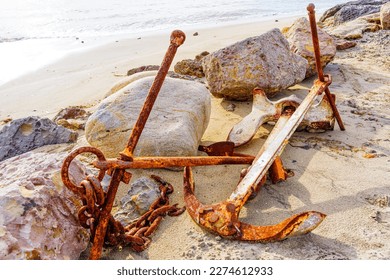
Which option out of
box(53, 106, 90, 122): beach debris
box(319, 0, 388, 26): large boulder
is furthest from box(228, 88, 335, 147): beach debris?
box(319, 0, 388, 26): large boulder

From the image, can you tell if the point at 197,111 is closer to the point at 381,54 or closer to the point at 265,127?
the point at 265,127

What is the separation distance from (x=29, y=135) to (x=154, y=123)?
4.23 feet

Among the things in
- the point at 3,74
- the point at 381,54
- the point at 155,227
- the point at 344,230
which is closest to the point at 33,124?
the point at 155,227

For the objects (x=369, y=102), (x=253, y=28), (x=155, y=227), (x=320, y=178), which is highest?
(x=155, y=227)

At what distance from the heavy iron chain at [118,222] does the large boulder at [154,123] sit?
1.26 ft

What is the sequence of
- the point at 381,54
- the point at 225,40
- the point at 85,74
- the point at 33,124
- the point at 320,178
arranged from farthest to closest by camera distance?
the point at 225,40
the point at 85,74
the point at 381,54
the point at 33,124
the point at 320,178

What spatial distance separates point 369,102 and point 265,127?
1.41 metres

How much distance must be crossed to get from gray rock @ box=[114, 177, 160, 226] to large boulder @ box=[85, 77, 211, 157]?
390 mm

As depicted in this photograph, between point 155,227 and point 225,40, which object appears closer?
point 155,227

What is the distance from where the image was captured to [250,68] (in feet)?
13.2

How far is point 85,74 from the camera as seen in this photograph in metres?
6.64

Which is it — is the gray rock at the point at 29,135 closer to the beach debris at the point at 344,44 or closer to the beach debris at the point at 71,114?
the beach debris at the point at 71,114

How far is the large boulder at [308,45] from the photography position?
5.12 m

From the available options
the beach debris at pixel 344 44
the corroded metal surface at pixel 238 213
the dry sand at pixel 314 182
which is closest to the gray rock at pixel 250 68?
the dry sand at pixel 314 182
